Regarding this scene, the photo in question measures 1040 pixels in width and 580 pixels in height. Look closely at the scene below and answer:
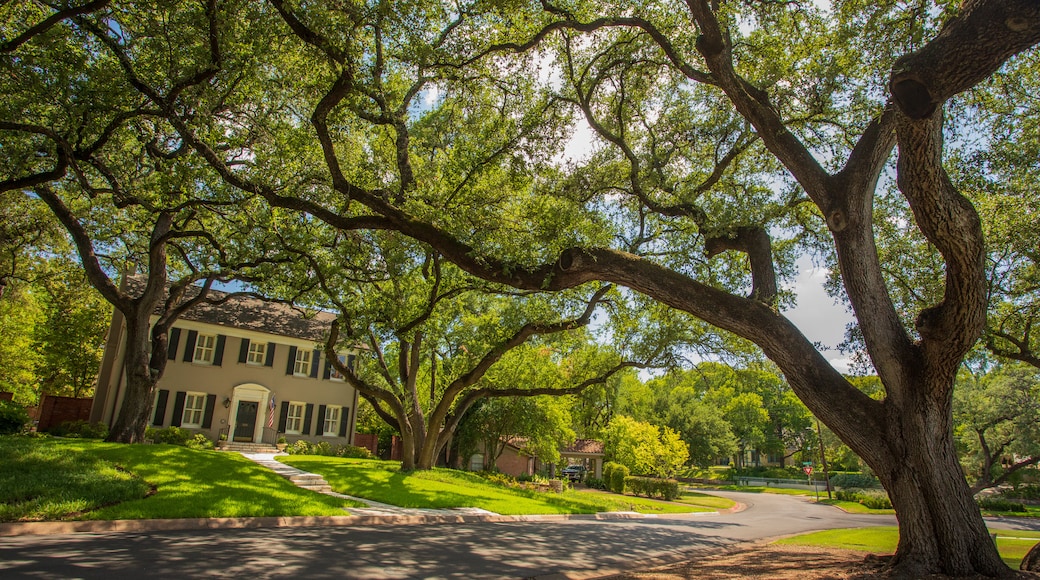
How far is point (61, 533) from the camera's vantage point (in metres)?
8.29

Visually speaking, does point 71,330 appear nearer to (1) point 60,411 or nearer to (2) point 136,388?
(1) point 60,411

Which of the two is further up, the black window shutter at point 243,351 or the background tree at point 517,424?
the black window shutter at point 243,351

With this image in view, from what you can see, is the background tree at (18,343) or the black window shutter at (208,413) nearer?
the black window shutter at (208,413)

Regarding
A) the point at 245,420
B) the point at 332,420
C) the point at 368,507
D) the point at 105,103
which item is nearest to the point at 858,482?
the point at 332,420

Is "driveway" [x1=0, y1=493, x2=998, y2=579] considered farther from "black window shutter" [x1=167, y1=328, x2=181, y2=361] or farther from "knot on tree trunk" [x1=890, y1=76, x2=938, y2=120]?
"black window shutter" [x1=167, y1=328, x2=181, y2=361]

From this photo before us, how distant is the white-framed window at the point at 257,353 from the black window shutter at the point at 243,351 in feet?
0.96

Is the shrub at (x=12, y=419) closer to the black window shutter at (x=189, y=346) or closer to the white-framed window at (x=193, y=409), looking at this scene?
the white-framed window at (x=193, y=409)

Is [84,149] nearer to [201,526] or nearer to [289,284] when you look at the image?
[289,284]

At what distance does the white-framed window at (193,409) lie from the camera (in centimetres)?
2678

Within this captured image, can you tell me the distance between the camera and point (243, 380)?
28.7m

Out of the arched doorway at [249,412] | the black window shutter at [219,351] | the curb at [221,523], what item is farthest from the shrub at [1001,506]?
the black window shutter at [219,351]

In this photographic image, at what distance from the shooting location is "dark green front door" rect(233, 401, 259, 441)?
28250 millimetres

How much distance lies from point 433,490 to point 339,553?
9903 mm

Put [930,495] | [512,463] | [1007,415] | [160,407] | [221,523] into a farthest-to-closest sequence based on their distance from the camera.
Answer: [512,463] < [1007,415] < [160,407] < [221,523] < [930,495]
